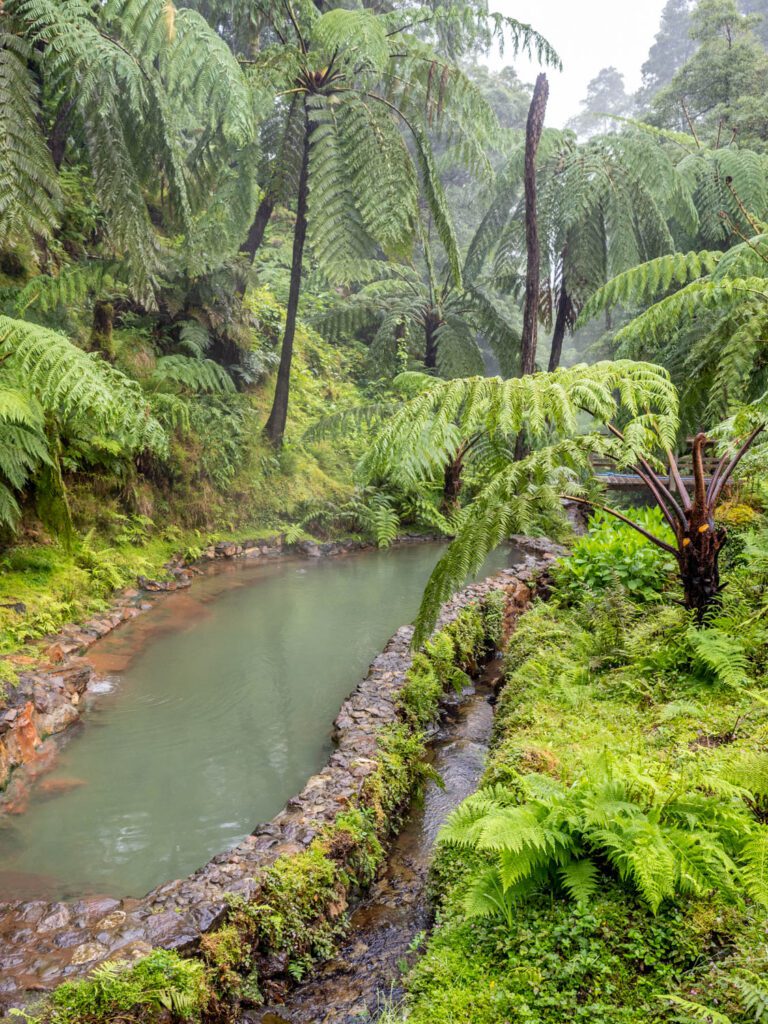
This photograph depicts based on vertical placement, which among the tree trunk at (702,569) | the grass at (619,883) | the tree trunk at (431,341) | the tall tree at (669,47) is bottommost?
the grass at (619,883)

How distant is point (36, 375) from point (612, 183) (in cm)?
707

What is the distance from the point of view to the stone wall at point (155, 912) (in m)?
1.73

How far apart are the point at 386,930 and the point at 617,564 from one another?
8.40 ft

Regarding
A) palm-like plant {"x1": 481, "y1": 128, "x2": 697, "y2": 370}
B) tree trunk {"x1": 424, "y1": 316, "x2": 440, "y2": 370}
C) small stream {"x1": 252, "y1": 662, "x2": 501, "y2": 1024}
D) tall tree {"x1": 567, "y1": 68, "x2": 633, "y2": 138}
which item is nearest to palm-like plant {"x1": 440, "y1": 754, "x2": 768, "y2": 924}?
small stream {"x1": 252, "y1": 662, "x2": 501, "y2": 1024}

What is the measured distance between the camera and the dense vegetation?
4.95 ft

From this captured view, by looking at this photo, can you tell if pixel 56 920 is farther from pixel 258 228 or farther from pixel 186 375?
pixel 258 228

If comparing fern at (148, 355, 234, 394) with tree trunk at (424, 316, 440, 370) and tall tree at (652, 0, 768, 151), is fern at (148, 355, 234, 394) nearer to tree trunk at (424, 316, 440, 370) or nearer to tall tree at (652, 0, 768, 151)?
tree trunk at (424, 316, 440, 370)

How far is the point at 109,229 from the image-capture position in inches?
199

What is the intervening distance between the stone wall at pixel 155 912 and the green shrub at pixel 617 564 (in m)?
2.00

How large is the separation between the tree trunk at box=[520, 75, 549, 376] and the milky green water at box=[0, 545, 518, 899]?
376 cm

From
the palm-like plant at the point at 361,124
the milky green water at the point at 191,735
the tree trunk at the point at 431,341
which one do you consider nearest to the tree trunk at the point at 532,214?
the palm-like plant at the point at 361,124

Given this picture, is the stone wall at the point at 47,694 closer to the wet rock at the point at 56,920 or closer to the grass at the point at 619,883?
the wet rock at the point at 56,920

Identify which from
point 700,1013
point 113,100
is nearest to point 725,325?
point 700,1013

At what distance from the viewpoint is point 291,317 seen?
23.7 feet
